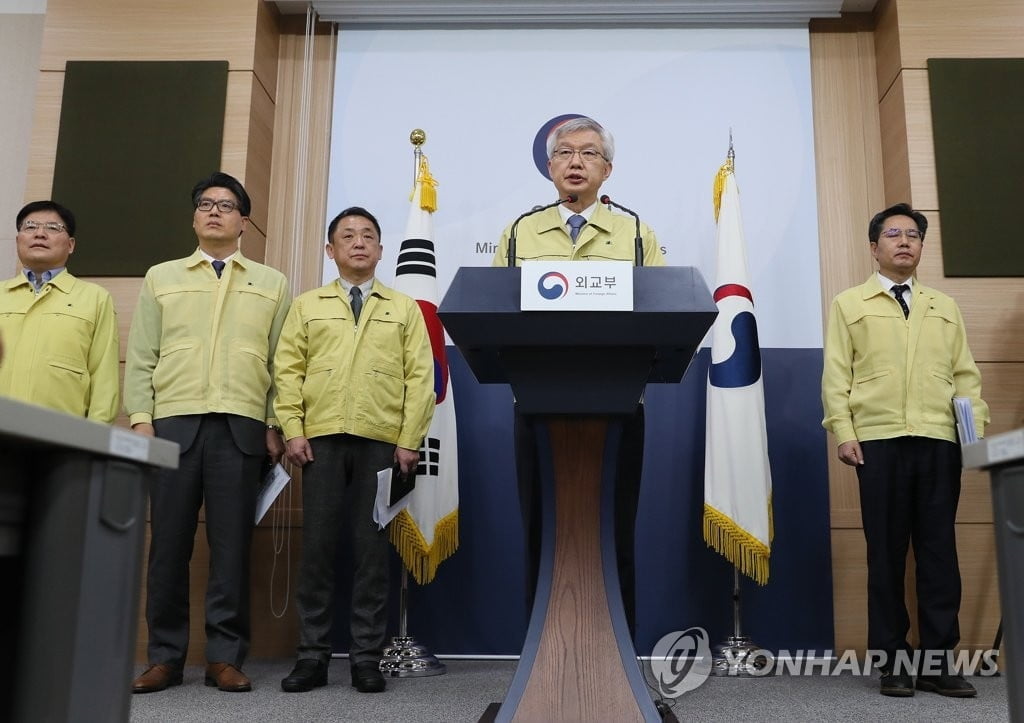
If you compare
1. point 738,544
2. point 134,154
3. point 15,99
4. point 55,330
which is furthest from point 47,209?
point 738,544

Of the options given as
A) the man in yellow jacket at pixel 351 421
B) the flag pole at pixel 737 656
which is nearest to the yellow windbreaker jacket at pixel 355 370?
the man in yellow jacket at pixel 351 421

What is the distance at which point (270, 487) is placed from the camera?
2.82 metres

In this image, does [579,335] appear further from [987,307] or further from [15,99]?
[15,99]

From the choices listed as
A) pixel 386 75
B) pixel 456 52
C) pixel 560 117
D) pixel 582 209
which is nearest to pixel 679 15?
pixel 560 117

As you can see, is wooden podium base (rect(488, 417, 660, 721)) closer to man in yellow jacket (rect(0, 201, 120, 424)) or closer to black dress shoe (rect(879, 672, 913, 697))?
black dress shoe (rect(879, 672, 913, 697))

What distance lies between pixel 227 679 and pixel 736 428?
1.97m

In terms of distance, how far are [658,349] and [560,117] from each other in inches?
98.7

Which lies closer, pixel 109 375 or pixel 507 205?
pixel 109 375

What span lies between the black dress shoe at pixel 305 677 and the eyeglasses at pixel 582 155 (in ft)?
5.45

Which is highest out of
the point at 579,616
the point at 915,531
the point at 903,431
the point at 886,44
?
the point at 886,44

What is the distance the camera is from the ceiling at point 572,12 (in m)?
4.05

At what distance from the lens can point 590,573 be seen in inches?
73.4

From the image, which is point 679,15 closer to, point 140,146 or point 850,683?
point 140,146

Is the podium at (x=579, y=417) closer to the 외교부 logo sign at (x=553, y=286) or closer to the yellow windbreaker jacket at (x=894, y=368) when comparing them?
the 외교부 logo sign at (x=553, y=286)
